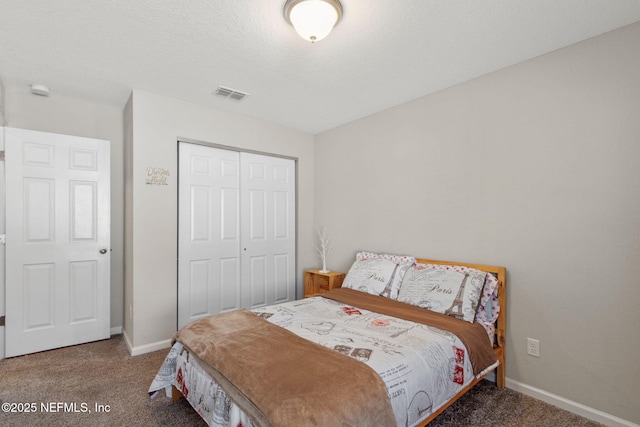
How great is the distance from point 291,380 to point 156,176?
2.48m

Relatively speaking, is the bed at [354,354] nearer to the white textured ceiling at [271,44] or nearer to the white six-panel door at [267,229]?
the white six-panel door at [267,229]

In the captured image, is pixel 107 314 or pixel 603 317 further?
pixel 107 314

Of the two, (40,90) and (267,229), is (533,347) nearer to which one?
(267,229)

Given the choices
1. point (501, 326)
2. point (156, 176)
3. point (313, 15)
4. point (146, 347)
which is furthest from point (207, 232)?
point (501, 326)

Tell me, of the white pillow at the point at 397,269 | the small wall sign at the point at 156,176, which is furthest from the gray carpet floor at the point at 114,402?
the small wall sign at the point at 156,176

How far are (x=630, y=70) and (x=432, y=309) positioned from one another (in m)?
1.99

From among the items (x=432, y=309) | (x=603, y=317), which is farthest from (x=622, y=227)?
(x=432, y=309)

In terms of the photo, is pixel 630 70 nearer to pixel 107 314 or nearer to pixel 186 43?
pixel 186 43

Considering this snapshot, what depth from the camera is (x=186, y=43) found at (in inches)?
84.9

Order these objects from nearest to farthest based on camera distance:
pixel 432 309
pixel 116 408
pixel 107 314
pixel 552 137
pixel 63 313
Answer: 1. pixel 116 408
2. pixel 552 137
3. pixel 432 309
4. pixel 63 313
5. pixel 107 314

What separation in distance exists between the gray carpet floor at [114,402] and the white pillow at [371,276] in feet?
3.44

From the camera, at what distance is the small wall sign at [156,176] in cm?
300

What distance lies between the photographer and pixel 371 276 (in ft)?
9.73

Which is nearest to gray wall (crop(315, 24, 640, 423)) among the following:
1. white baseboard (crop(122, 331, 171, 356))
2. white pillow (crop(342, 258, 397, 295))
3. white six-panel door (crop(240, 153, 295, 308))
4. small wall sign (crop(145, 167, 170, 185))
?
white pillow (crop(342, 258, 397, 295))
